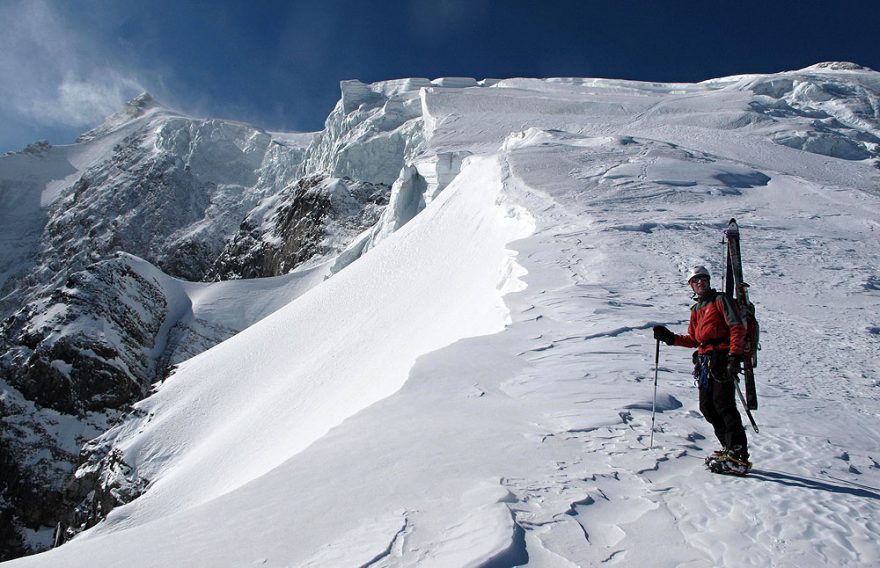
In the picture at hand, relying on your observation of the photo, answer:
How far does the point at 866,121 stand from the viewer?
4712 cm

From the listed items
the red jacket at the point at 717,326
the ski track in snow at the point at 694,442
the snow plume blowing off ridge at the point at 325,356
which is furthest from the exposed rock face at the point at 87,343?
the red jacket at the point at 717,326

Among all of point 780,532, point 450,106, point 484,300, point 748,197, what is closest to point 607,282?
point 484,300

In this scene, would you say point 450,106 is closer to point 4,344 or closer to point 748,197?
point 748,197

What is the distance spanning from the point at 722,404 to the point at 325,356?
12.4 meters

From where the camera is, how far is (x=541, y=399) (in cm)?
503

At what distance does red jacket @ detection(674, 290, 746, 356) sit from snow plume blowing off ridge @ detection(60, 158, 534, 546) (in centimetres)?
382

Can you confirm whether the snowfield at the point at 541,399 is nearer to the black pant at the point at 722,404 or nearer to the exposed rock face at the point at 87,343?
the black pant at the point at 722,404

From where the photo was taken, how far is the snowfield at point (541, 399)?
10.0ft

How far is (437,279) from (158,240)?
3893 inches

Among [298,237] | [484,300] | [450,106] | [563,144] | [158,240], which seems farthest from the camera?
[158,240]

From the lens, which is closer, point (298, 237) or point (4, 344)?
point (4, 344)

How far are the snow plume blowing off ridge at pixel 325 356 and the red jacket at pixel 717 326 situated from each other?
3.82 meters

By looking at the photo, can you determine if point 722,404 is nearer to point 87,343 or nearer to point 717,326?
point 717,326

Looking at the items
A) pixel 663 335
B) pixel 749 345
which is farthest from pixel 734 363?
pixel 663 335
